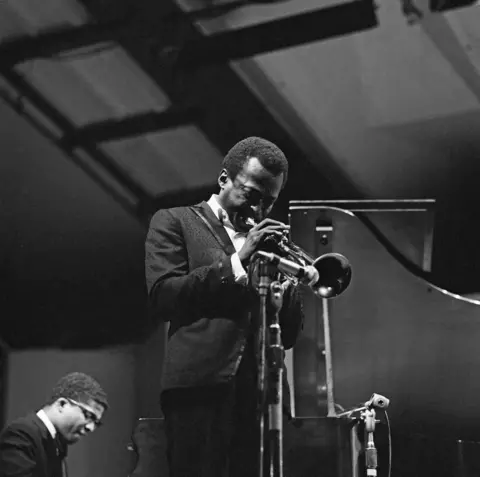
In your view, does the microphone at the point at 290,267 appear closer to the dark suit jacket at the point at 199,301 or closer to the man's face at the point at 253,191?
the dark suit jacket at the point at 199,301

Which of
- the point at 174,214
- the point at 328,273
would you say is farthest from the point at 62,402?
the point at 328,273

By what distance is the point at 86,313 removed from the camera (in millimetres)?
3566

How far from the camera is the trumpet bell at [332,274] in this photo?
6.74 ft

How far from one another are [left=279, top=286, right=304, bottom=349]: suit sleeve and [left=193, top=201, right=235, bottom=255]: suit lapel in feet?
0.66

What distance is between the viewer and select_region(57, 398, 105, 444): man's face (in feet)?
10.6

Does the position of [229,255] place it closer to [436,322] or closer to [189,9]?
[436,322]

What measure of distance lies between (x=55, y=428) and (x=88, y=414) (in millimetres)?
147

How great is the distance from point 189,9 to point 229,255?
194 cm

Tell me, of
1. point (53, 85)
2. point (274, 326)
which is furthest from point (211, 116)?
point (274, 326)

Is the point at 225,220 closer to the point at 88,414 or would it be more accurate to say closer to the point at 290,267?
the point at 290,267

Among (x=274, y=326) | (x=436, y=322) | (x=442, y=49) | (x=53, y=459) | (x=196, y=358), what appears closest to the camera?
(x=274, y=326)

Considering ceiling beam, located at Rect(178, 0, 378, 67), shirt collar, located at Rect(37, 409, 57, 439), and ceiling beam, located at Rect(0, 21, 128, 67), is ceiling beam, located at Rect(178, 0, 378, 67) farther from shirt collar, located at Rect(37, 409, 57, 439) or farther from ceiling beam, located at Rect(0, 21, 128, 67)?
shirt collar, located at Rect(37, 409, 57, 439)

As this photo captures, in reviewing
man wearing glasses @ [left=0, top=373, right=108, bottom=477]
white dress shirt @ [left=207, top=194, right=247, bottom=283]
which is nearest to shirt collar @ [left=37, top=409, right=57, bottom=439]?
man wearing glasses @ [left=0, top=373, right=108, bottom=477]

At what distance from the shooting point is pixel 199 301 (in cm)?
199
